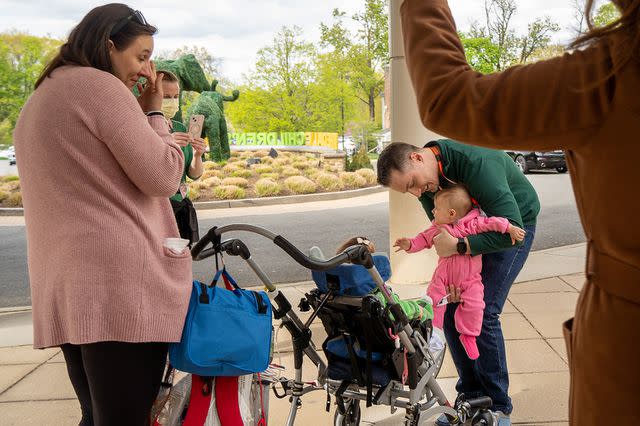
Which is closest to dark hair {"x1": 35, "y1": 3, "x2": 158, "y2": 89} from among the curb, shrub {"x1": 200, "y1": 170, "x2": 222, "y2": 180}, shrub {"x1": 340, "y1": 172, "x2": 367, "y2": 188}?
the curb

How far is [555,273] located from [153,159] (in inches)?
237

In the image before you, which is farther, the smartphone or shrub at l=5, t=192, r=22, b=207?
shrub at l=5, t=192, r=22, b=207

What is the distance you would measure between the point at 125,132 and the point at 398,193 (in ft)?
15.7

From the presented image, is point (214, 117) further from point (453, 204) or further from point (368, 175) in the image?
point (453, 204)

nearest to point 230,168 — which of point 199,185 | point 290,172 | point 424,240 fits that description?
point 290,172

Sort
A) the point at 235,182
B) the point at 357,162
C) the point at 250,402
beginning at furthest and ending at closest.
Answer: the point at 357,162 < the point at 235,182 < the point at 250,402

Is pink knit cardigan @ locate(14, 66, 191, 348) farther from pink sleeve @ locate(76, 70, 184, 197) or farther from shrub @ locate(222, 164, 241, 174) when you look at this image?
shrub @ locate(222, 164, 241, 174)

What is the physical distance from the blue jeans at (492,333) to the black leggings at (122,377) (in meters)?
1.75

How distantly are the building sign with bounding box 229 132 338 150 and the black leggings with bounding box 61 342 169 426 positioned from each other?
77.9ft

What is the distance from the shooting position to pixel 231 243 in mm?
2520

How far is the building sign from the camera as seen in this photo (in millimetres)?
25725

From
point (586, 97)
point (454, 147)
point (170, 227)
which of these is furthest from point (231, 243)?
point (586, 97)

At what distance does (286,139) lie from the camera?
2584 cm

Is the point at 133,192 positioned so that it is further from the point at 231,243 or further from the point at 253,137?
the point at 253,137
